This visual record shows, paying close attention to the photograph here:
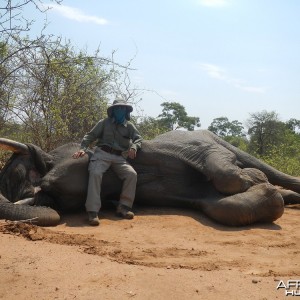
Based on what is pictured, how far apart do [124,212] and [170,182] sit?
85 centimetres

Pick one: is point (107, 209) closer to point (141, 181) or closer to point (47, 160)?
point (141, 181)

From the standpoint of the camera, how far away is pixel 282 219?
17.9 ft

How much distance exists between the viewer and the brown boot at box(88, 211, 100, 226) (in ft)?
16.4

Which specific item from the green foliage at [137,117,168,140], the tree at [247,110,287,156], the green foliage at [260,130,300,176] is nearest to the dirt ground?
the green foliage at [137,117,168,140]

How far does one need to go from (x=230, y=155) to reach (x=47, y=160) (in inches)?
91.1

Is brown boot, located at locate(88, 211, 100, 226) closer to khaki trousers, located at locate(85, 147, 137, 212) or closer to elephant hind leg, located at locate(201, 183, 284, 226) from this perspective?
khaki trousers, located at locate(85, 147, 137, 212)

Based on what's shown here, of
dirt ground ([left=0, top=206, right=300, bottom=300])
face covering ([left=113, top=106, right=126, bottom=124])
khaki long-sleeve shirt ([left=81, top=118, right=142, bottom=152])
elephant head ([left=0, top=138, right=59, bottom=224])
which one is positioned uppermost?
face covering ([left=113, top=106, right=126, bottom=124])

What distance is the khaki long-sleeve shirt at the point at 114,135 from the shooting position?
5692 mm

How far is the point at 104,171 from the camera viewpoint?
5.46 m

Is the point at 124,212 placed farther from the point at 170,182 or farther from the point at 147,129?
the point at 147,129

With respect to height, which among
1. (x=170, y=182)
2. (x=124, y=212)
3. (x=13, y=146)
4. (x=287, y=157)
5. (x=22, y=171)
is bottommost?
(x=124, y=212)

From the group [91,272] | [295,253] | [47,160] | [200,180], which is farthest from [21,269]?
[200,180]

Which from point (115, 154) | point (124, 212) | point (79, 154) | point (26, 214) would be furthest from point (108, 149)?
point (26, 214)

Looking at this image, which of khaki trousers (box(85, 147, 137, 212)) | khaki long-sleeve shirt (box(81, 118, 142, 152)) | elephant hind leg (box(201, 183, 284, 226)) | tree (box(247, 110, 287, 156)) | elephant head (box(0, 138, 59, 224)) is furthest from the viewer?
tree (box(247, 110, 287, 156))
